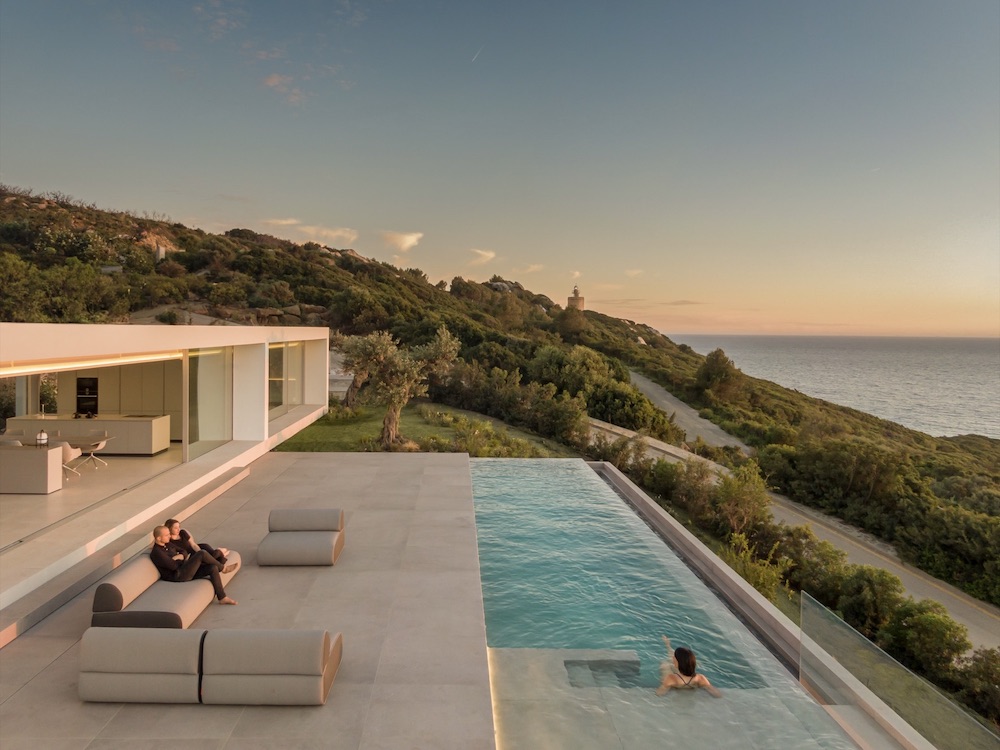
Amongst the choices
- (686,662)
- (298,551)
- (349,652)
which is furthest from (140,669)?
(686,662)

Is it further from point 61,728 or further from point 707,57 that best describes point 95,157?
point 61,728

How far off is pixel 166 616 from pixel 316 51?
1351 inches

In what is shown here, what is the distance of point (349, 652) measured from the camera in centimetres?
512

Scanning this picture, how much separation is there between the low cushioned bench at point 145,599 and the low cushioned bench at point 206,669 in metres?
0.79

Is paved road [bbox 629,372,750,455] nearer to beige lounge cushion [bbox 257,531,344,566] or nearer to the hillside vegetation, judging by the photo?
the hillside vegetation

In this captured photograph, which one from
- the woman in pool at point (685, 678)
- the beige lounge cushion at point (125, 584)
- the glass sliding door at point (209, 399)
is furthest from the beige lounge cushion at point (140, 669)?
the glass sliding door at point (209, 399)

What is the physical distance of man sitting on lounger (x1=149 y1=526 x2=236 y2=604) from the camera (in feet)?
19.6

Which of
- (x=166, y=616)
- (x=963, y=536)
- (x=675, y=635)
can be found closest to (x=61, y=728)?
(x=166, y=616)

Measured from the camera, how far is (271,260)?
156 feet

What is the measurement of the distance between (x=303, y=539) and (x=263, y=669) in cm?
280

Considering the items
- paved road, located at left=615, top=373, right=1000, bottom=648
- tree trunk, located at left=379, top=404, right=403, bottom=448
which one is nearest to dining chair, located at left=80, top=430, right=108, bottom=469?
tree trunk, located at left=379, top=404, right=403, bottom=448

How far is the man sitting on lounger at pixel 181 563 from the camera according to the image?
19.6ft

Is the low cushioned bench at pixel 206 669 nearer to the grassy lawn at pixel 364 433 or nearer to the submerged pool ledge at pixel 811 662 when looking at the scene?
the submerged pool ledge at pixel 811 662

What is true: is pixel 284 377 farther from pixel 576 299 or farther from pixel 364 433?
pixel 576 299
